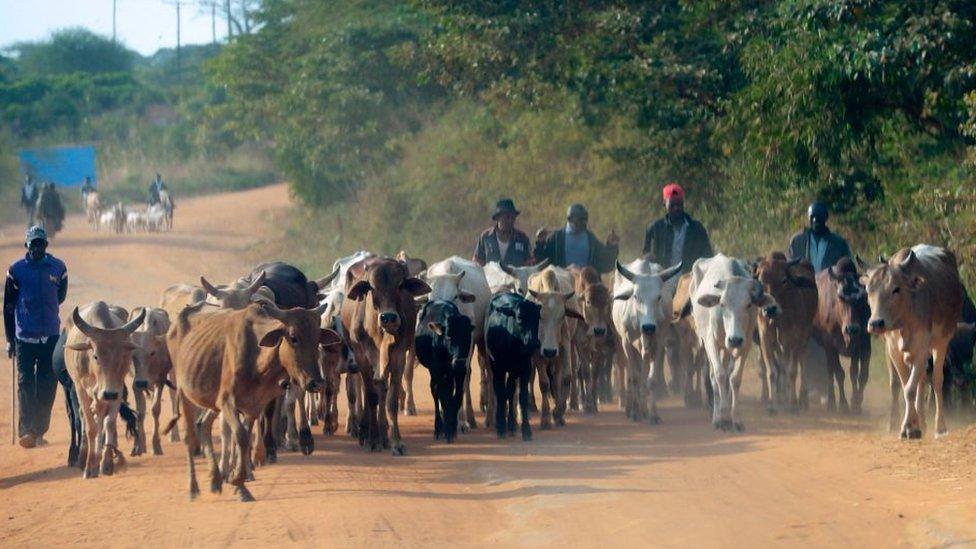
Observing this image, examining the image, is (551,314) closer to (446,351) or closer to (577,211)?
(446,351)

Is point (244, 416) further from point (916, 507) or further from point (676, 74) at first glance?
point (676, 74)

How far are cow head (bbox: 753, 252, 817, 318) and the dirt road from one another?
125cm

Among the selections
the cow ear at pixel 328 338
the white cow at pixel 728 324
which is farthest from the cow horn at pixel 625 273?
the cow ear at pixel 328 338

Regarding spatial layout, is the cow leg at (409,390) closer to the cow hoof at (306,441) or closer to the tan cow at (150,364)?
the tan cow at (150,364)

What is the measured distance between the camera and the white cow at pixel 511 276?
14706 mm

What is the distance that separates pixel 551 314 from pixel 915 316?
3284 mm

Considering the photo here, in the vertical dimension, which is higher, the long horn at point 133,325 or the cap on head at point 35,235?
the cap on head at point 35,235

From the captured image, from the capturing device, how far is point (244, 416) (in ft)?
34.7

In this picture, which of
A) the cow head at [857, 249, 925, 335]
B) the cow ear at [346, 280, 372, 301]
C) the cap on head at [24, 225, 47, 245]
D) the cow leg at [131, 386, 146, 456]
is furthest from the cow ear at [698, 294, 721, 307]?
the cap on head at [24, 225, 47, 245]

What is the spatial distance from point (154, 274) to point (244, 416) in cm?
2031

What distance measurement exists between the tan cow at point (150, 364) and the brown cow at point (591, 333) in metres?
4.08

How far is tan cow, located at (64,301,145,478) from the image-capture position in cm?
1168

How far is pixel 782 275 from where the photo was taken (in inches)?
559

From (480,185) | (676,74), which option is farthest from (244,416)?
(480,185)
